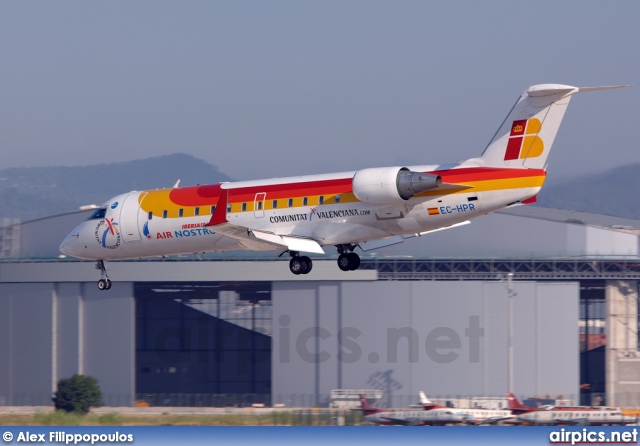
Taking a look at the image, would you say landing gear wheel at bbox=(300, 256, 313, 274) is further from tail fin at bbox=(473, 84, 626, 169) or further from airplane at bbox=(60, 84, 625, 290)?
tail fin at bbox=(473, 84, 626, 169)

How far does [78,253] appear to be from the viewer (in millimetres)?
42469

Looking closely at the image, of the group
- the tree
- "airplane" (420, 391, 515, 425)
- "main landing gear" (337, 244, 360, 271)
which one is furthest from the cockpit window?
the tree

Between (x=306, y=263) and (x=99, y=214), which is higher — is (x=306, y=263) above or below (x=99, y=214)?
below

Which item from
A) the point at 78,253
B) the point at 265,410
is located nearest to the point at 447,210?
the point at 78,253

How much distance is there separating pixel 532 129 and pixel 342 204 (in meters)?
6.72

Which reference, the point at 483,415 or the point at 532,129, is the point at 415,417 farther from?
the point at 532,129

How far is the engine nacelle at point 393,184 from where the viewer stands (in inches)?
1336

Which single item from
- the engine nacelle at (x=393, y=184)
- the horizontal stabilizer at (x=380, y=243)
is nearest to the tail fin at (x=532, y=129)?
the engine nacelle at (x=393, y=184)

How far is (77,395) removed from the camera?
62875 millimetres

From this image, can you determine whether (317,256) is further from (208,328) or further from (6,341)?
(6,341)

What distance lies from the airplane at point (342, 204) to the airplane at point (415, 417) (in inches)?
470

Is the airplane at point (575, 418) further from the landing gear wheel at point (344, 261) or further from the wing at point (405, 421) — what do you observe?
the landing gear wheel at point (344, 261)

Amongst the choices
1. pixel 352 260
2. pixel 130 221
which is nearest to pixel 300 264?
pixel 352 260

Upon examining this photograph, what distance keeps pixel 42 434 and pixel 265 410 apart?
14.4 metres
